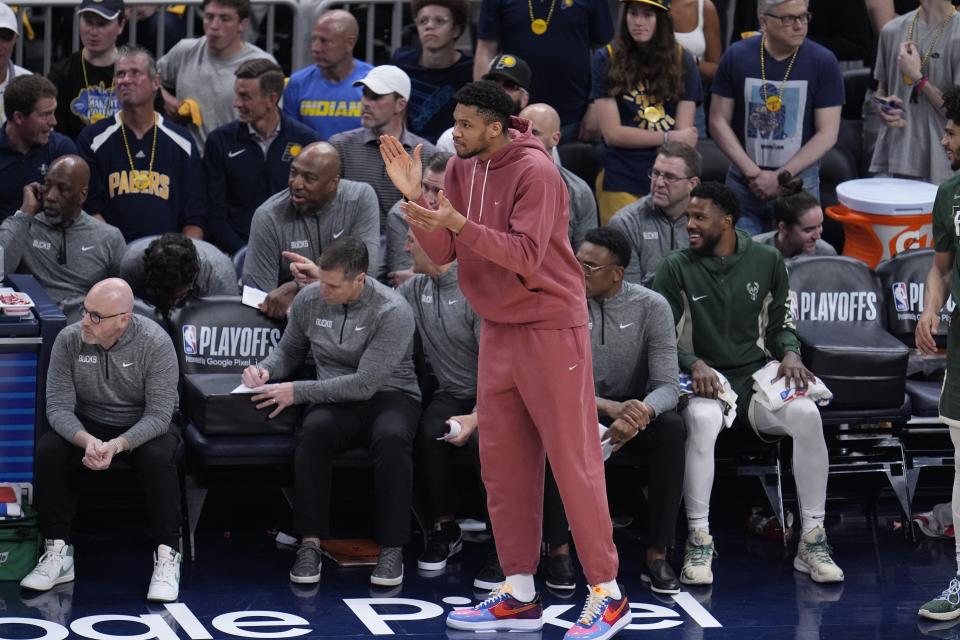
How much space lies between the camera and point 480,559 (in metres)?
7.01

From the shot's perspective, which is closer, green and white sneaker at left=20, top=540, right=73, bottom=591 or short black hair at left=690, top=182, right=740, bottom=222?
green and white sneaker at left=20, top=540, right=73, bottom=591

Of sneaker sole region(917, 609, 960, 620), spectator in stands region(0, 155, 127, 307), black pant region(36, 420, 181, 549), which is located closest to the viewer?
sneaker sole region(917, 609, 960, 620)

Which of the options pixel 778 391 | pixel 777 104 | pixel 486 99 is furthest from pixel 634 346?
pixel 777 104

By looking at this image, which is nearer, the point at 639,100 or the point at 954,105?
the point at 954,105

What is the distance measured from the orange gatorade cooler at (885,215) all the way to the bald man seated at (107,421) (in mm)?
3928

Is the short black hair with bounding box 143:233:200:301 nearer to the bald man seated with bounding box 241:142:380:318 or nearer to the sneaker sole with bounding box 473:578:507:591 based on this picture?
the bald man seated with bounding box 241:142:380:318

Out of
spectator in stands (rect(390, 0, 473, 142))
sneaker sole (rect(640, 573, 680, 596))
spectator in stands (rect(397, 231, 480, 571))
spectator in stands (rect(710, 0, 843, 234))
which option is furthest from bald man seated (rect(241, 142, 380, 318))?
spectator in stands (rect(710, 0, 843, 234))

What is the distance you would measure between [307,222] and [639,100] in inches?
83.5

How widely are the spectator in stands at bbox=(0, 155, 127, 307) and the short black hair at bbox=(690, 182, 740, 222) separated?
2.86 meters

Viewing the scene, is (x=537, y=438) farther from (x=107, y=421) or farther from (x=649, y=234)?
(x=649, y=234)

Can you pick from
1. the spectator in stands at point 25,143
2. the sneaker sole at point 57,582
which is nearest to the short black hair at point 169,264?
the spectator in stands at point 25,143

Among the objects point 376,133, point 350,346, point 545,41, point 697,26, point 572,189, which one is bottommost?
point 350,346

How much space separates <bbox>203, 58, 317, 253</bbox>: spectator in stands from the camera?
27.5 ft

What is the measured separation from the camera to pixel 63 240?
7.66 meters
